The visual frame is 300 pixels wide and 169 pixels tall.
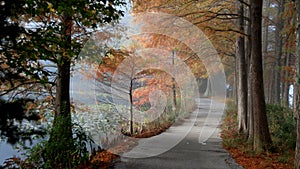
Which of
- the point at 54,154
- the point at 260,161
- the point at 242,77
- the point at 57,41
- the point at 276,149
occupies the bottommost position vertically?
the point at 260,161

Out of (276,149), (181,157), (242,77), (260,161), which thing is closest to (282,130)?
(276,149)

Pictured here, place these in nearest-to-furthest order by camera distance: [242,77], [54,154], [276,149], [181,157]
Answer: [54,154]
[181,157]
[276,149]
[242,77]

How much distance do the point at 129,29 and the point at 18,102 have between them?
23.7ft

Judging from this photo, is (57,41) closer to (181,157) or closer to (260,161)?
(181,157)

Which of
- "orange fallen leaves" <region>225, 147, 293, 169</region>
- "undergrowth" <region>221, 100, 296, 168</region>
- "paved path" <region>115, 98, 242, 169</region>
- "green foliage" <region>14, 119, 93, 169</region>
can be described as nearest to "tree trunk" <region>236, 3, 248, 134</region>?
"undergrowth" <region>221, 100, 296, 168</region>

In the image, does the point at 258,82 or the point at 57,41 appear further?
the point at 258,82

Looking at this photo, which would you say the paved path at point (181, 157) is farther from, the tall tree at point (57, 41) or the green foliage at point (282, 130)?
the green foliage at point (282, 130)

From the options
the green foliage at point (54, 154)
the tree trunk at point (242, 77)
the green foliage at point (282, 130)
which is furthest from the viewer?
the tree trunk at point (242, 77)

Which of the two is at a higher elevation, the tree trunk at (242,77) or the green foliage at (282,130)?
the tree trunk at (242,77)

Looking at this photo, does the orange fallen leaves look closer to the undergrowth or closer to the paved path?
the undergrowth

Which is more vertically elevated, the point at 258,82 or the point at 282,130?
the point at 258,82

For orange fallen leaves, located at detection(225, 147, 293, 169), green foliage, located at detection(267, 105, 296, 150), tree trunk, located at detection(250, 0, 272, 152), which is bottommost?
orange fallen leaves, located at detection(225, 147, 293, 169)

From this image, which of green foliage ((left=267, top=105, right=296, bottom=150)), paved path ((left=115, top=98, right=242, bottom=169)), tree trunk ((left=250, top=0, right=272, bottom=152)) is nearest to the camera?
paved path ((left=115, top=98, right=242, bottom=169))

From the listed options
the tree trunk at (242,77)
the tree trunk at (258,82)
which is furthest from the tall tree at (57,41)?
the tree trunk at (242,77)
